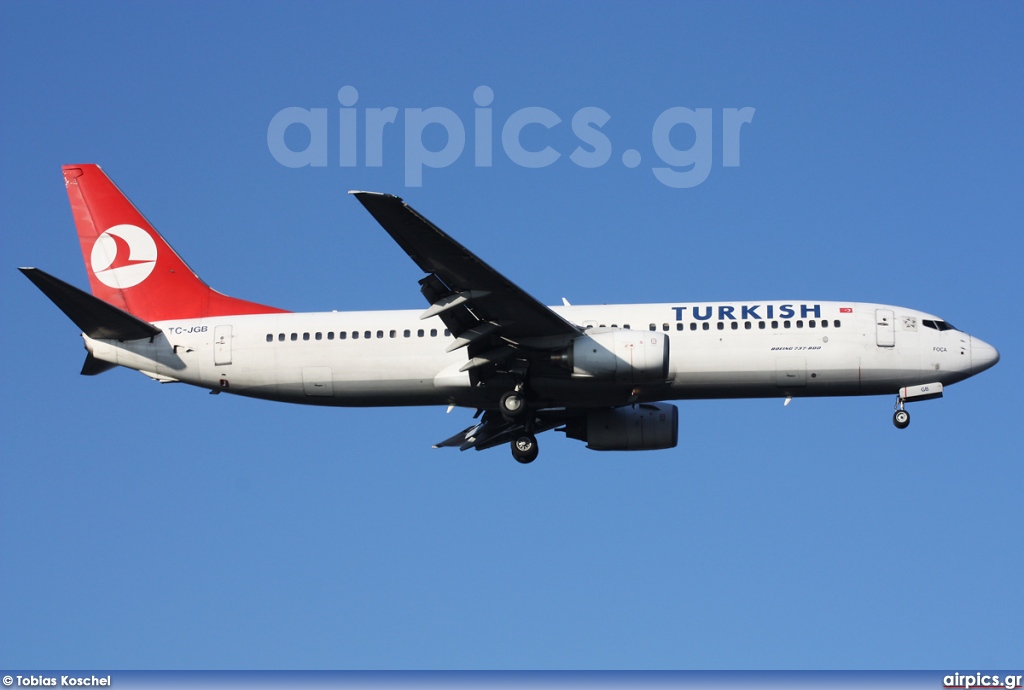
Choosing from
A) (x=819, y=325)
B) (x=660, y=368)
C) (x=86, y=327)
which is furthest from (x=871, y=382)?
(x=86, y=327)

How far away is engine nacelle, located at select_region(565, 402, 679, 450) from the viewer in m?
47.9

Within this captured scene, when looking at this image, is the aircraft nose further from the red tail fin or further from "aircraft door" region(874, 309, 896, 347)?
the red tail fin

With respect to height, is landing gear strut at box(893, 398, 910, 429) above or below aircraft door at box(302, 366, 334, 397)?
below

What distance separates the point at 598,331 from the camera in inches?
1715

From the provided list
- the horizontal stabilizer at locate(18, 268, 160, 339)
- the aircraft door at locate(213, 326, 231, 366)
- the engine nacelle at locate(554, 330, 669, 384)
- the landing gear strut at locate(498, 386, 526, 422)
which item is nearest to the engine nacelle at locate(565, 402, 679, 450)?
the landing gear strut at locate(498, 386, 526, 422)

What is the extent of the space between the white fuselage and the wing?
2.08 meters

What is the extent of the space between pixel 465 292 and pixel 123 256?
14648 millimetres

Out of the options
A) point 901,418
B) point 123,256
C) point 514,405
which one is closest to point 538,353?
point 514,405

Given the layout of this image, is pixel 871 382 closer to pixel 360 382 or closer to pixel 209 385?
pixel 360 382

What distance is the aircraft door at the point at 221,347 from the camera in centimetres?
4628

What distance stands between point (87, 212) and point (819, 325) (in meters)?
25.4

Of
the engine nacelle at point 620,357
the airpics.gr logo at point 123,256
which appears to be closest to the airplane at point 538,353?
the engine nacelle at point 620,357

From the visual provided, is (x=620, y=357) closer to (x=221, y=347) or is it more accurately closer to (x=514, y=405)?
(x=514, y=405)

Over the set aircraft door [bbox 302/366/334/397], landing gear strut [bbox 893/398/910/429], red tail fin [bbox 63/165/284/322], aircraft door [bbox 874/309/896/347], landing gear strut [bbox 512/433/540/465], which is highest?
red tail fin [bbox 63/165/284/322]
